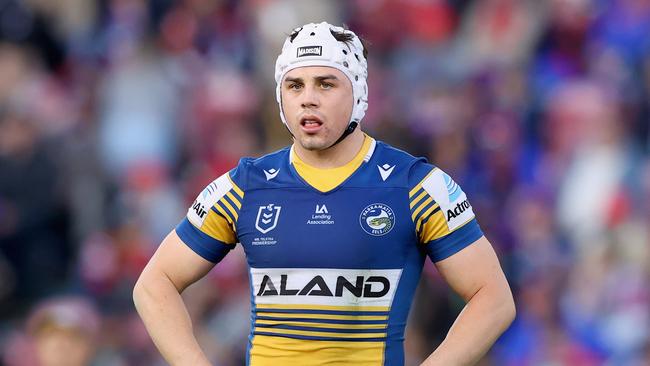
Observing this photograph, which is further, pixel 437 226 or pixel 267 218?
pixel 267 218

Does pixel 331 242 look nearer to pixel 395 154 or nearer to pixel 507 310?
pixel 395 154

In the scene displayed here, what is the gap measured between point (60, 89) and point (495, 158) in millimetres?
4711

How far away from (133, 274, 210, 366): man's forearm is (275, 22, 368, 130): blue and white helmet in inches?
37.7

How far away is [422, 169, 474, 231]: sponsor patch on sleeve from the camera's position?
22.5ft

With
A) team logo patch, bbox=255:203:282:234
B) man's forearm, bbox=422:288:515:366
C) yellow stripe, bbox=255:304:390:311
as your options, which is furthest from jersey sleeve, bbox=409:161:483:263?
team logo patch, bbox=255:203:282:234

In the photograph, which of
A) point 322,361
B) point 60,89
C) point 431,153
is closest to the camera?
point 322,361

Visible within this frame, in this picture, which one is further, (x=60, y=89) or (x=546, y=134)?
(x=60, y=89)

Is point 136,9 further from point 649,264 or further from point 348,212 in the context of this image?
point 348,212

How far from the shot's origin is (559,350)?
1266 centimetres

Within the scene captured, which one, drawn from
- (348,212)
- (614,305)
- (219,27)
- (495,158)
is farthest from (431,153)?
(348,212)

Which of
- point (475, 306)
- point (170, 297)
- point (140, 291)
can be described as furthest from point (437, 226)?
point (140, 291)

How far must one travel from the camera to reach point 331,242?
6.79m

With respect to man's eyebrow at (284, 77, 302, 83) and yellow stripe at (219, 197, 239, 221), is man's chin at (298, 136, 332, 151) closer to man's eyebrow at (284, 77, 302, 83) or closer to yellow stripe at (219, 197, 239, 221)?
man's eyebrow at (284, 77, 302, 83)

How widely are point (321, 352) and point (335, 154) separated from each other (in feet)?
2.99
